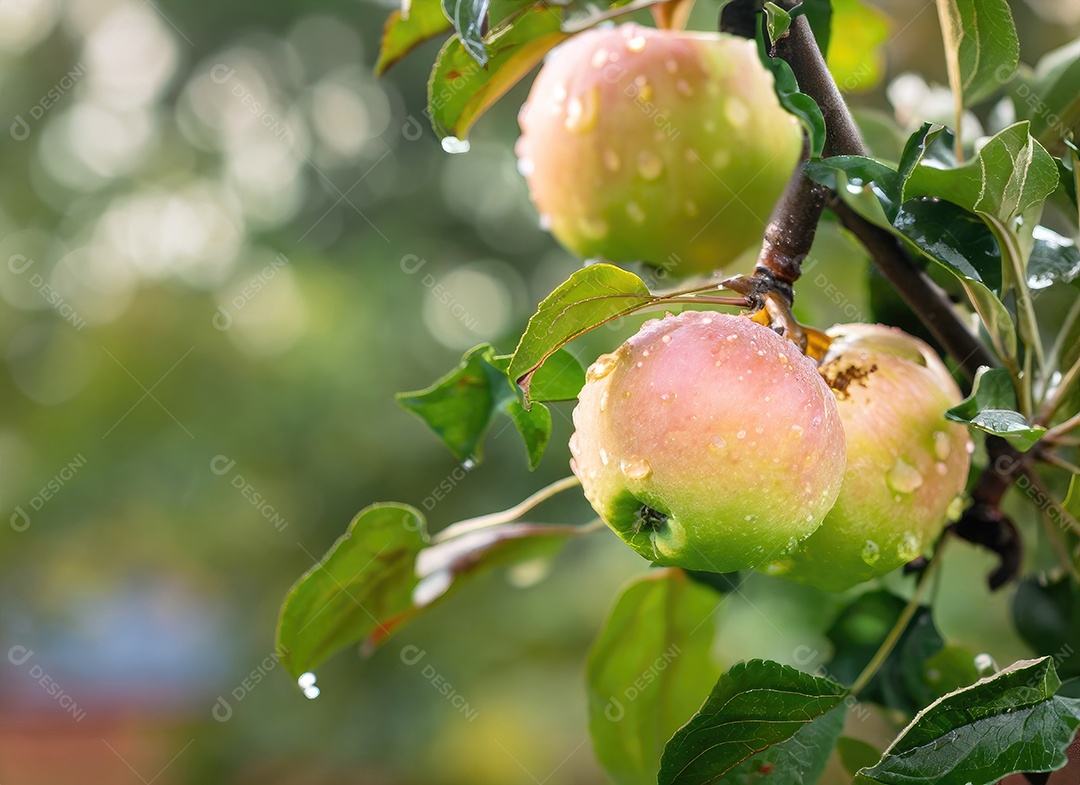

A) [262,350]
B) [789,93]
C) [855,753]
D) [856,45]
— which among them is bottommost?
[262,350]

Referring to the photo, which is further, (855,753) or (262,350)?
(262,350)

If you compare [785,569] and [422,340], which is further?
[422,340]

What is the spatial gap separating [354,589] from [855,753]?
277 millimetres

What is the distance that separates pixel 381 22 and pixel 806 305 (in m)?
3.01

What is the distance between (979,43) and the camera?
0.37 m

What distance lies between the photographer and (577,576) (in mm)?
2299

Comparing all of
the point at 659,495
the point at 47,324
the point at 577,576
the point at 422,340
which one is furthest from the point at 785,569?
the point at 47,324

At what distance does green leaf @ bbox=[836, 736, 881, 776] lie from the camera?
1.53 ft

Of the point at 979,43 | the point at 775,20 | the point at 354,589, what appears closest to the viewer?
the point at 775,20

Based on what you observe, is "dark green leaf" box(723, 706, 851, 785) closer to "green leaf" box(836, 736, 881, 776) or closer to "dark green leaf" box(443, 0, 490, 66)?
"green leaf" box(836, 736, 881, 776)

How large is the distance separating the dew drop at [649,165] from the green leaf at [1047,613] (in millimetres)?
328

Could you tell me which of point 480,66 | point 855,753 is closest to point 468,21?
point 480,66

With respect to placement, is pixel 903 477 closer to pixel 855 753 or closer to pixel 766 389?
pixel 766 389

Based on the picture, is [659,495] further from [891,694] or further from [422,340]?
[422,340]
